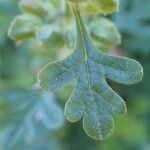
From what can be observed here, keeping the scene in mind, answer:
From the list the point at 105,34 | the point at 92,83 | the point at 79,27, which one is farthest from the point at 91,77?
the point at 105,34

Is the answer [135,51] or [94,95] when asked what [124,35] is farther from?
[94,95]

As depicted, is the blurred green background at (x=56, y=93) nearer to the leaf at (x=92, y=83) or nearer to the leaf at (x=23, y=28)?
the leaf at (x=23, y=28)

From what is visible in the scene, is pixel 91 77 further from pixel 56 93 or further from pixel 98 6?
pixel 56 93

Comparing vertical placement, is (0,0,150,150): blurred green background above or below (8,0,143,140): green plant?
below

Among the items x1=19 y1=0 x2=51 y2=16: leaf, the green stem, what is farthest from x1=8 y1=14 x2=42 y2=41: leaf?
the green stem

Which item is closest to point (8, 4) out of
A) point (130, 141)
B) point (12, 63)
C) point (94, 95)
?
point (12, 63)

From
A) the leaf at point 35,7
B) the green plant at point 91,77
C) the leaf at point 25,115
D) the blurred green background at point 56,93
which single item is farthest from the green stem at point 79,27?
the leaf at point 25,115

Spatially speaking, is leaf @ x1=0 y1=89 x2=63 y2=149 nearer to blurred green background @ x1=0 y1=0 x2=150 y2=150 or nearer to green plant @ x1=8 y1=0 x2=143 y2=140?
blurred green background @ x1=0 y1=0 x2=150 y2=150
